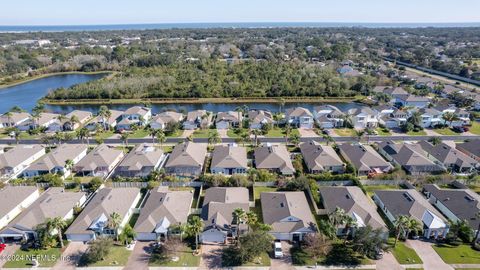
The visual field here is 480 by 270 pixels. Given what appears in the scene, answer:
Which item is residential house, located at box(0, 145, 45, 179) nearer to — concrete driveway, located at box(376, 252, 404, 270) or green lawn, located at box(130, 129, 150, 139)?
green lawn, located at box(130, 129, 150, 139)

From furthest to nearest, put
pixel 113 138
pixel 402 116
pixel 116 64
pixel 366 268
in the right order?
pixel 116 64, pixel 402 116, pixel 113 138, pixel 366 268

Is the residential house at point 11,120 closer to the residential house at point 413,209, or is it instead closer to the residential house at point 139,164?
the residential house at point 139,164

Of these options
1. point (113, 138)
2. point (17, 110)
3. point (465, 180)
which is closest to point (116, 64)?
point (17, 110)

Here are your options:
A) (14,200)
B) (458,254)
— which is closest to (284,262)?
(458,254)

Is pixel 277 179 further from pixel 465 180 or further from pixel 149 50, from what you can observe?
pixel 149 50

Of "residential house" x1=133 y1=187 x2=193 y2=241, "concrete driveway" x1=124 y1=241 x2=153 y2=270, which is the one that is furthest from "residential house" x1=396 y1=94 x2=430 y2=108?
"concrete driveway" x1=124 y1=241 x2=153 y2=270

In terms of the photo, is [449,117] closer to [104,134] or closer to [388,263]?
[388,263]
